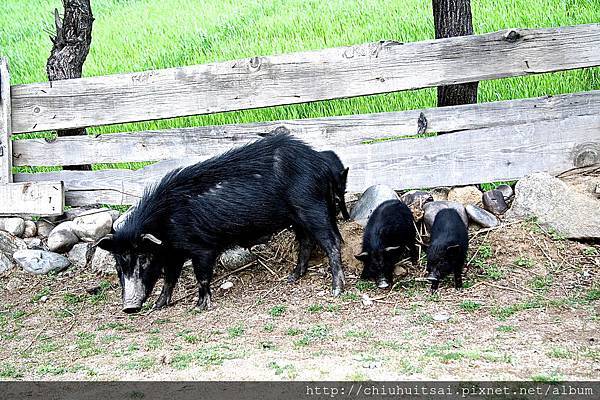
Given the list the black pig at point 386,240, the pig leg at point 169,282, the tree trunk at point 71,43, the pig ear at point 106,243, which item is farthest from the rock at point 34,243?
the black pig at point 386,240

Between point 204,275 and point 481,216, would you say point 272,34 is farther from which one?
point 204,275

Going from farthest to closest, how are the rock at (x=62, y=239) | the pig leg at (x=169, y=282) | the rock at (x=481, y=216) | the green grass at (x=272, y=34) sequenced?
1. the green grass at (x=272, y=34)
2. the rock at (x=62, y=239)
3. the rock at (x=481, y=216)
4. the pig leg at (x=169, y=282)

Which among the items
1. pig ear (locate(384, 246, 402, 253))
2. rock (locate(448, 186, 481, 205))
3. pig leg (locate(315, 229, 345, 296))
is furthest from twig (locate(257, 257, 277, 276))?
rock (locate(448, 186, 481, 205))

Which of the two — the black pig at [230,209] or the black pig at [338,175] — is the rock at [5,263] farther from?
the black pig at [338,175]

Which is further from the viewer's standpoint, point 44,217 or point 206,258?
point 44,217

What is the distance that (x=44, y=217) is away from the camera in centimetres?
790

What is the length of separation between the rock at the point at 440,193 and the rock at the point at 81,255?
3341mm

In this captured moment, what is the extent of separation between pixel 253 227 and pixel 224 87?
5.78ft

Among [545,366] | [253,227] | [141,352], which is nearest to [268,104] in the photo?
[253,227]

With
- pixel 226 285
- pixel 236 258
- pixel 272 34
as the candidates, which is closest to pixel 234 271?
pixel 236 258

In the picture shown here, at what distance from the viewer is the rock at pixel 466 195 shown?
279 inches

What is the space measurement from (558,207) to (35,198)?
16.3 feet

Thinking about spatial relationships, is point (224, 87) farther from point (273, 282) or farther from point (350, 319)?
point (350, 319)

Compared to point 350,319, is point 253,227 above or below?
above
